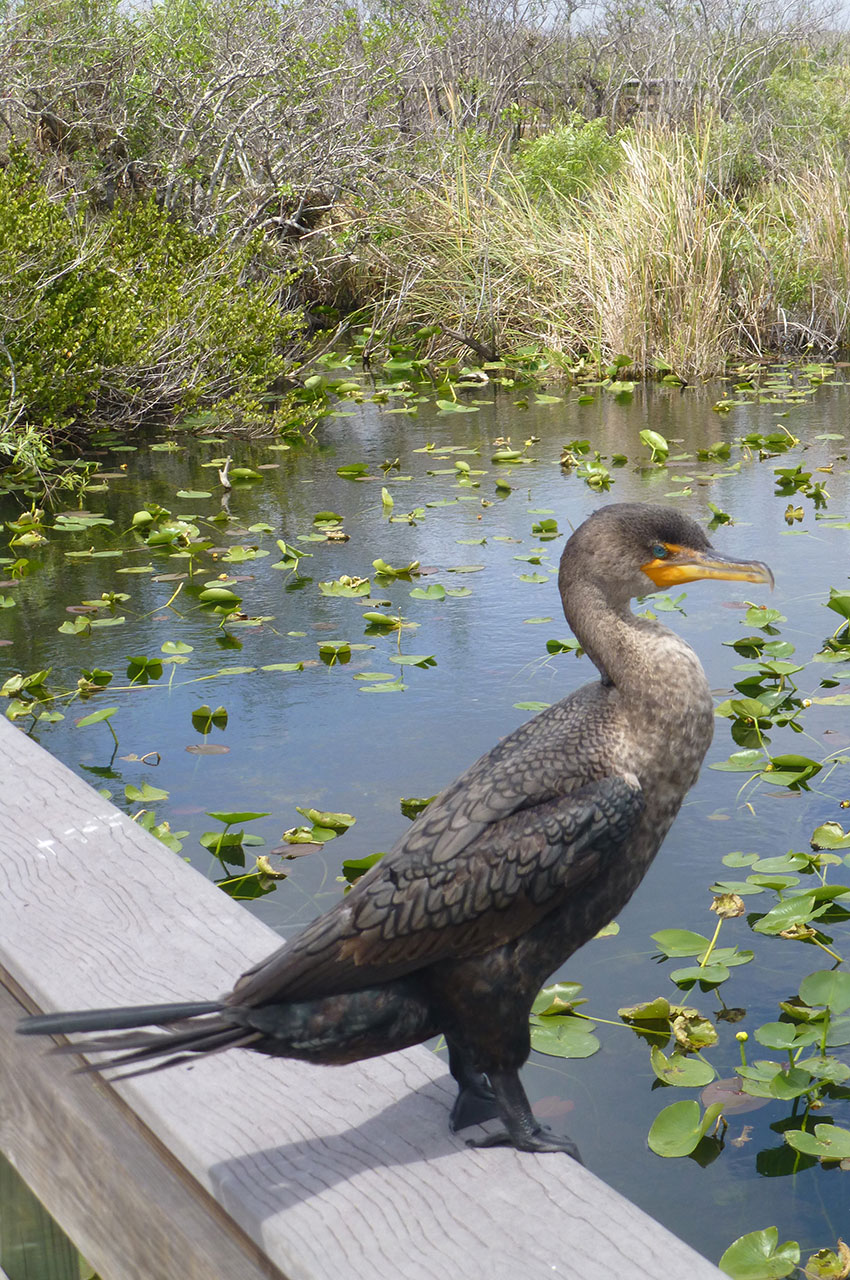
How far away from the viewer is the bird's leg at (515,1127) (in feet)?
4.20

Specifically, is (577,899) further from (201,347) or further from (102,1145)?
(201,347)

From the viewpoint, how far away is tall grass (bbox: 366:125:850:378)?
798 cm

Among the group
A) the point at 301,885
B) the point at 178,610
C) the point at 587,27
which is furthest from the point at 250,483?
the point at 587,27

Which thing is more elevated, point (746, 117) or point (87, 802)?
point (746, 117)

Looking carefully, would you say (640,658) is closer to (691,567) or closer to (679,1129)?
(691,567)

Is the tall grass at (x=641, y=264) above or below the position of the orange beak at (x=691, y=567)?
above

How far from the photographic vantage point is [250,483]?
19.9ft

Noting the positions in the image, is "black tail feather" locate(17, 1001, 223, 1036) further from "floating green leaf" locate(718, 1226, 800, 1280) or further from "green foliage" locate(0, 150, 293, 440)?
"green foliage" locate(0, 150, 293, 440)

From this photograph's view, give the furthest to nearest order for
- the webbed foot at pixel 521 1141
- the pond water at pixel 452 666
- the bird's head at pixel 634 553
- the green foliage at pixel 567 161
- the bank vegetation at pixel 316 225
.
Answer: the green foliage at pixel 567 161 < the bank vegetation at pixel 316 225 < the pond water at pixel 452 666 < the bird's head at pixel 634 553 < the webbed foot at pixel 521 1141

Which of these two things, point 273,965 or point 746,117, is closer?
point 273,965

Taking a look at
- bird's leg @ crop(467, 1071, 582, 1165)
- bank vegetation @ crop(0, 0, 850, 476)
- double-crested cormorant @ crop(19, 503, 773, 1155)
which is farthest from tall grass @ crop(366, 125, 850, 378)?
bird's leg @ crop(467, 1071, 582, 1165)

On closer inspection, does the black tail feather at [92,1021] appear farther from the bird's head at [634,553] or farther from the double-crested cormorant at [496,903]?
the bird's head at [634,553]

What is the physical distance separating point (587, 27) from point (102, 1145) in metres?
21.4

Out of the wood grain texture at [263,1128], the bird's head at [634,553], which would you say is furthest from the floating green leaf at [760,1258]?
the bird's head at [634,553]
